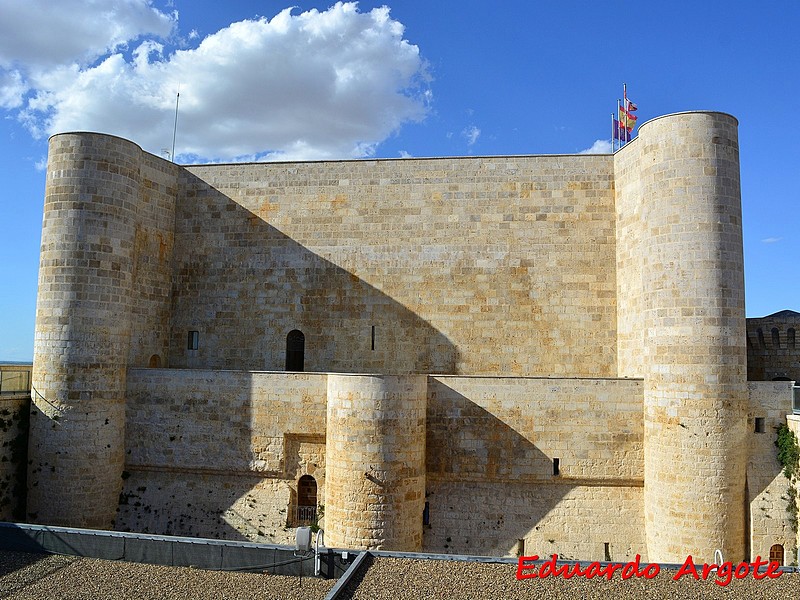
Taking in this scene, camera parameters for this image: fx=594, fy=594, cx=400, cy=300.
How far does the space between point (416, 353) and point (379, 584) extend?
7.82m

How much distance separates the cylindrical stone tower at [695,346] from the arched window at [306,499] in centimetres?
757

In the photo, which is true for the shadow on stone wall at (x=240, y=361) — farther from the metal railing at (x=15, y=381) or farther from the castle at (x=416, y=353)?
the metal railing at (x=15, y=381)

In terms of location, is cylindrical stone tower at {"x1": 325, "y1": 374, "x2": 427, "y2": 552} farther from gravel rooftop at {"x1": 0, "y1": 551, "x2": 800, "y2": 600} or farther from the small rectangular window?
the small rectangular window

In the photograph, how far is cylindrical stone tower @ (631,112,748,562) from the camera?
12266mm

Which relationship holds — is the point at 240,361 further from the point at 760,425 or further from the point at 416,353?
the point at 760,425

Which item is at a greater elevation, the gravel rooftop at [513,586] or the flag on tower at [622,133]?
the flag on tower at [622,133]

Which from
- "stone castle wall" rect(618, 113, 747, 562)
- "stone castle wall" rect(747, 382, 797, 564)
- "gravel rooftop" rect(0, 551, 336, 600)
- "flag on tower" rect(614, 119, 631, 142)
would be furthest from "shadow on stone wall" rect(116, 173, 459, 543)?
"flag on tower" rect(614, 119, 631, 142)

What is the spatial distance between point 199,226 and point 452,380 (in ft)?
29.6

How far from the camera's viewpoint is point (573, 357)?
1559 cm

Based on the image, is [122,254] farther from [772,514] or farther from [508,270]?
[772,514]

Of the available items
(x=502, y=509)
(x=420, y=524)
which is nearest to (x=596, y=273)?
(x=502, y=509)

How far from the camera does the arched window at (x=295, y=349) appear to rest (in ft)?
55.8

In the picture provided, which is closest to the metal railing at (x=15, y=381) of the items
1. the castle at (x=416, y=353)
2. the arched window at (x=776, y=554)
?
the castle at (x=416, y=353)

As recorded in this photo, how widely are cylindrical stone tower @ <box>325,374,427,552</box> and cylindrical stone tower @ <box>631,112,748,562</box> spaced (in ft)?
17.3
